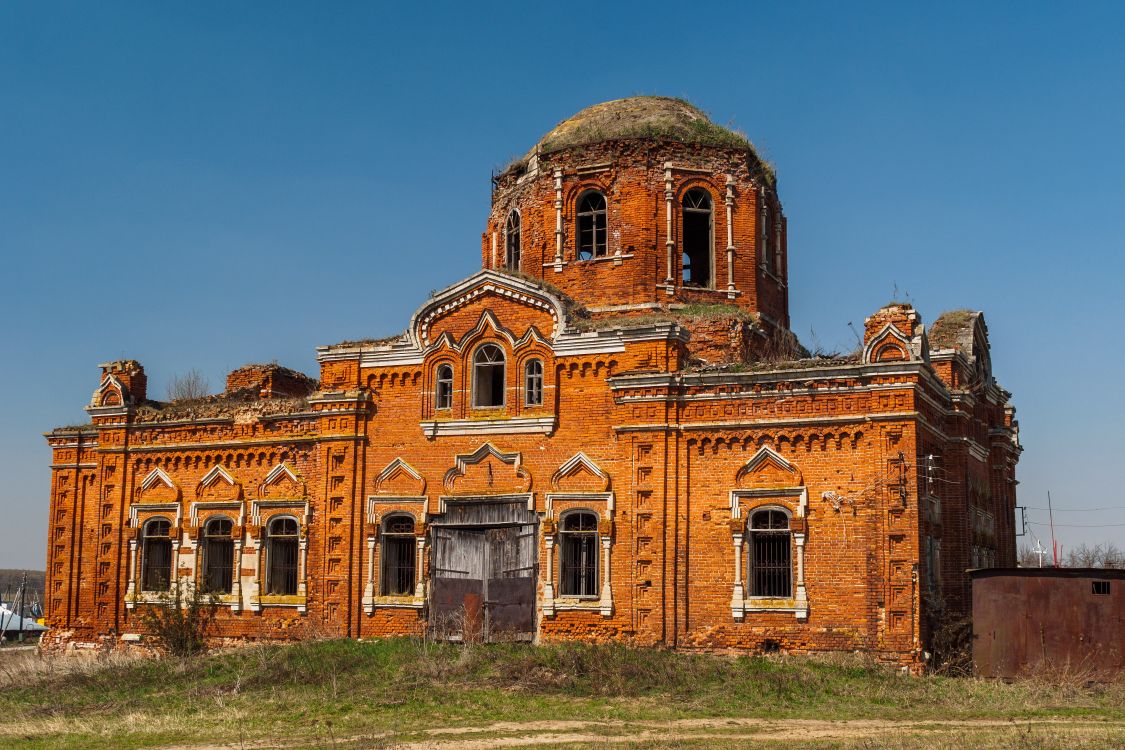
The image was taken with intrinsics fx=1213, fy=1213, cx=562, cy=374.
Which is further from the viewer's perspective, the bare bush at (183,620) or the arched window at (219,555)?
the arched window at (219,555)

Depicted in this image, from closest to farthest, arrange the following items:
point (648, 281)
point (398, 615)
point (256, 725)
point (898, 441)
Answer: point (256, 725) → point (898, 441) → point (398, 615) → point (648, 281)

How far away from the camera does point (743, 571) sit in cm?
2009

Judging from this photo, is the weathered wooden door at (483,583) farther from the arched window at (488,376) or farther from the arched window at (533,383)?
the arched window at (488,376)

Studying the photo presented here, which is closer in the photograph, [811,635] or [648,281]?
[811,635]

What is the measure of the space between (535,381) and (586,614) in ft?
14.1

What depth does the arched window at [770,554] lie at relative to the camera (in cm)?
1997

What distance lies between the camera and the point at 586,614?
20922 millimetres

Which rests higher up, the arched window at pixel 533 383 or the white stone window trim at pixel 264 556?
the arched window at pixel 533 383

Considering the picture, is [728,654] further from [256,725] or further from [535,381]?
[256,725]

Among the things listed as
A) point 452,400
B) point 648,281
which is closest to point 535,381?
point 452,400

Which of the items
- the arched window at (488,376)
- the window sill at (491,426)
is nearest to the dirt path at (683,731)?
the window sill at (491,426)

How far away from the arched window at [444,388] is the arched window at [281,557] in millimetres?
3938

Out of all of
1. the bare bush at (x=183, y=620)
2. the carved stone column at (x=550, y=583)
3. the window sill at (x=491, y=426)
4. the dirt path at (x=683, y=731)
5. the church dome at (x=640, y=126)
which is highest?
the church dome at (x=640, y=126)

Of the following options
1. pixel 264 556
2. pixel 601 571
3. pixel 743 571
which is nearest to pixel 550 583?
pixel 601 571
